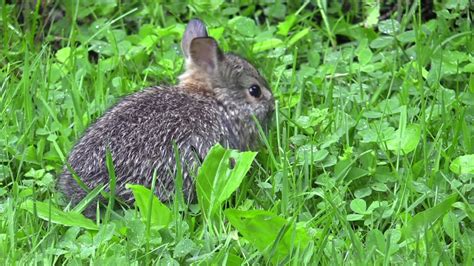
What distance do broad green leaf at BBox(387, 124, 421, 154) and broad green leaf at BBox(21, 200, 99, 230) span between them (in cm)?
156

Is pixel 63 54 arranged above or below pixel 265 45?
above

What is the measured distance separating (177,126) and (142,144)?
0.23m

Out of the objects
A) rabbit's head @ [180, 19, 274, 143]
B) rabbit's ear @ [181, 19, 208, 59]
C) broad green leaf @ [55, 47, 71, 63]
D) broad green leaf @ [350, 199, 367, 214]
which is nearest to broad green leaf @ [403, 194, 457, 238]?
broad green leaf @ [350, 199, 367, 214]

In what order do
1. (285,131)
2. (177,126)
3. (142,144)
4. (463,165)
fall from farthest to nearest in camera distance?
1. (285,131)
2. (177,126)
3. (142,144)
4. (463,165)

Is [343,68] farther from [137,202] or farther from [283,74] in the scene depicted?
[137,202]

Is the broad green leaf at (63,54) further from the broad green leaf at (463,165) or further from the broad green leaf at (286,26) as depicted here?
the broad green leaf at (463,165)

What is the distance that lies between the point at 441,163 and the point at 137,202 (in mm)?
1579

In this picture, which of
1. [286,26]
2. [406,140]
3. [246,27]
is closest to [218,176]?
[406,140]

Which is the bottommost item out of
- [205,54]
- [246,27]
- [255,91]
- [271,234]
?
[271,234]

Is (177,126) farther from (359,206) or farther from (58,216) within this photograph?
(359,206)

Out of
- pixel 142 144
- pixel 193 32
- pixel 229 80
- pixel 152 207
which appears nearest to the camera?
pixel 152 207

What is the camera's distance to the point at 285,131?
5902 millimetres

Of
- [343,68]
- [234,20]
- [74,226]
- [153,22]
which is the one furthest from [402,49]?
[74,226]

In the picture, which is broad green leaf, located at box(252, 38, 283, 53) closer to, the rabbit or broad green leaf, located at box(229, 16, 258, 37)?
broad green leaf, located at box(229, 16, 258, 37)
